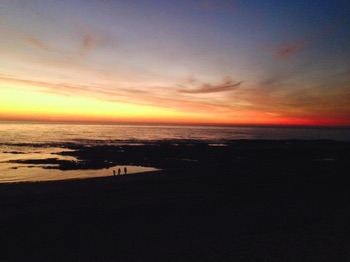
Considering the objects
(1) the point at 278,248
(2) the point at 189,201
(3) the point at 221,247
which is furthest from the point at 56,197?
(1) the point at 278,248

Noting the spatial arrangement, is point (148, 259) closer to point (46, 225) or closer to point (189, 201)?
point (46, 225)

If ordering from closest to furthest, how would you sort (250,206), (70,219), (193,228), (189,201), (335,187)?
(193,228), (70,219), (250,206), (189,201), (335,187)

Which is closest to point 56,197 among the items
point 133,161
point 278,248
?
point 278,248

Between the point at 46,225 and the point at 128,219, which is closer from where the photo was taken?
the point at 46,225

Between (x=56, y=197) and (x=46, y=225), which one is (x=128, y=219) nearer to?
(x=46, y=225)

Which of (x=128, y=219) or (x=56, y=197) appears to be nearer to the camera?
(x=128, y=219)

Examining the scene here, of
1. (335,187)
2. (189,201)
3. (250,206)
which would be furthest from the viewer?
(335,187)
